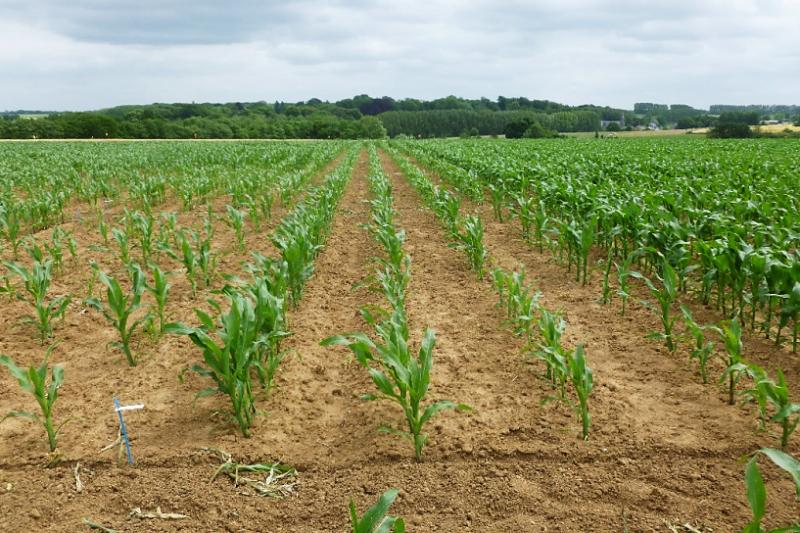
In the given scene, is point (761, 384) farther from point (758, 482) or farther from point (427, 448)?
point (427, 448)

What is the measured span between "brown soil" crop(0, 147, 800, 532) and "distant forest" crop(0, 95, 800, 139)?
230 ft

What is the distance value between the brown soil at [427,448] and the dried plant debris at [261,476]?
49 mm

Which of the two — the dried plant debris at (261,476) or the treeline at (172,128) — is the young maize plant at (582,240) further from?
the treeline at (172,128)

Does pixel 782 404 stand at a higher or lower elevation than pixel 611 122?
lower

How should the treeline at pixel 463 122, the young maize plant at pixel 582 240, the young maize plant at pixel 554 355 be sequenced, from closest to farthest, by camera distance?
the young maize plant at pixel 554 355 → the young maize plant at pixel 582 240 → the treeline at pixel 463 122

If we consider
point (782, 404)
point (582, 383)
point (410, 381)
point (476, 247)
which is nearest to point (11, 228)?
point (476, 247)

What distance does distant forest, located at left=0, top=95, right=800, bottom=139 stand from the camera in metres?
66.0

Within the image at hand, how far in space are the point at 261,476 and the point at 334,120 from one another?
8480cm

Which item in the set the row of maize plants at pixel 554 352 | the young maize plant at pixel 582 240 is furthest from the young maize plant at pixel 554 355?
the young maize plant at pixel 582 240

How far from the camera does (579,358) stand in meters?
3.14

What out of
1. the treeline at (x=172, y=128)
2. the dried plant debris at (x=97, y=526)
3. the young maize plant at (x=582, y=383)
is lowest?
the dried plant debris at (x=97, y=526)

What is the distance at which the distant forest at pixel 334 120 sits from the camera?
217 feet

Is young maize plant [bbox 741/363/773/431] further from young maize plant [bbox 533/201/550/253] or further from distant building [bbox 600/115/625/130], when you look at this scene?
distant building [bbox 600/115/625/130]

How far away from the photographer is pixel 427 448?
9.96 feet
